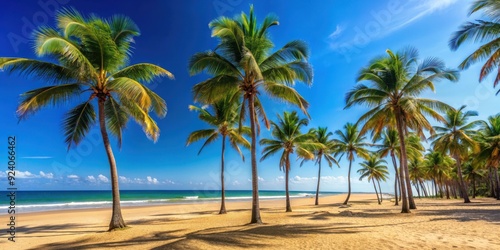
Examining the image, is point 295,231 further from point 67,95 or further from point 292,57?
point 67,95

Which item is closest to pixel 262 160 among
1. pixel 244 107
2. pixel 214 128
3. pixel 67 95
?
pixel 214 128

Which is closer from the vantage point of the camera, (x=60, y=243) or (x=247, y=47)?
(x=60, y=243)

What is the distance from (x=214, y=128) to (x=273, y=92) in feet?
28.1

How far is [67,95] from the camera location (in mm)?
11281

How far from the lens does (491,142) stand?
2606 cm

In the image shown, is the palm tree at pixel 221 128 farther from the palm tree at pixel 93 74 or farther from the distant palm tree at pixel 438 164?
the distant palm tree at pixel 438 164

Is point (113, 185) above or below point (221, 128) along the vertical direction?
below

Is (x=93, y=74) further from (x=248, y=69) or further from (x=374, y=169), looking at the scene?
(x=374, y=169)

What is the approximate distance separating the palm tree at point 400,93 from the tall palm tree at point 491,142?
50.2 feet

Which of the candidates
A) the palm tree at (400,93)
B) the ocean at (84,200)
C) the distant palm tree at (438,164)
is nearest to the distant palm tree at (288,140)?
the palm tree at (400,93)

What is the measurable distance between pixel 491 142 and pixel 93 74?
33276 millimetres

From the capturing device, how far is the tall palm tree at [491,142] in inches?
994

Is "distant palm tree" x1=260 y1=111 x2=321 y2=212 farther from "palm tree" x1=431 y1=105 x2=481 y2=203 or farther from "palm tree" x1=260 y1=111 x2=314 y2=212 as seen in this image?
"palm tree" x1=431 y1=105 x2=481 y2=203

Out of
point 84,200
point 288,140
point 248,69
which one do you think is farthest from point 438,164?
point 84,200
